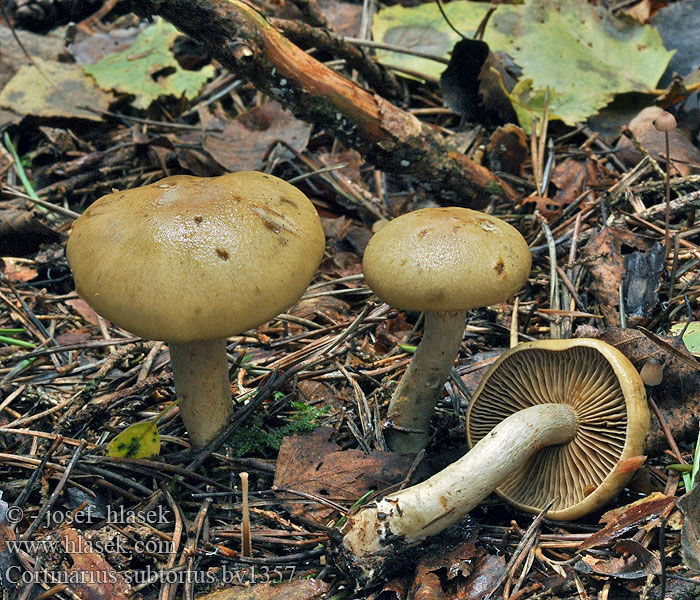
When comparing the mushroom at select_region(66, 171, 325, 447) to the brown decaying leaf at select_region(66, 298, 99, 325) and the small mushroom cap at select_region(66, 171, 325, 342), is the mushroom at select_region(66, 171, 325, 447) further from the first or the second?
the brown decaying leaf at select_region(66, 298, 99, 325)

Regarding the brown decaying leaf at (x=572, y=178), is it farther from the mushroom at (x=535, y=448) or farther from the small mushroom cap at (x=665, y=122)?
the mushroom at (x=535, y=448)

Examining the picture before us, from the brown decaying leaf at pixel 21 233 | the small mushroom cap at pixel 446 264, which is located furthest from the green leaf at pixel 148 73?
the small mushroom cap at pixel 446 264

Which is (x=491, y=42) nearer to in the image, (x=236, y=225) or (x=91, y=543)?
(x=236, y=225)

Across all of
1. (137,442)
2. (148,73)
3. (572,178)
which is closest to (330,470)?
(137,442)

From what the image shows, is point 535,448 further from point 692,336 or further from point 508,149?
point 508,149

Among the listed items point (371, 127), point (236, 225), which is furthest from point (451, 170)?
point (236, 225)

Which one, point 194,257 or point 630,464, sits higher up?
point 194,257
